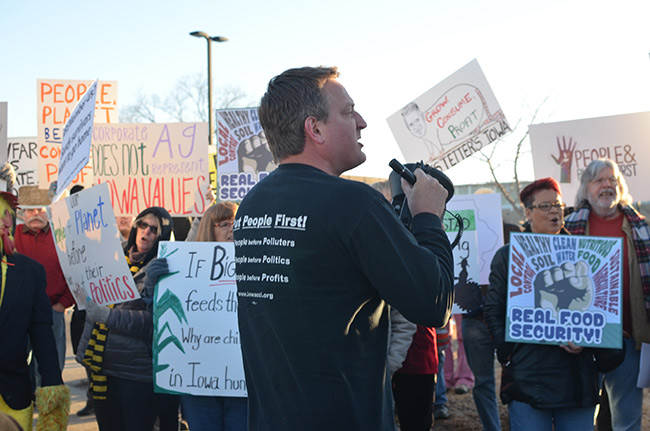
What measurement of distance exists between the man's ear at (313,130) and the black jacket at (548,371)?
2.30 m

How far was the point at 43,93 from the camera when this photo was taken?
7.66 m

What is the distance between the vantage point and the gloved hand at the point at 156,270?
3869 millimetres

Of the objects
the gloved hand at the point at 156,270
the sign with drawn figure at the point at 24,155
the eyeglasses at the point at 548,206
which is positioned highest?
the sign with drawn figure at the point at 24,155

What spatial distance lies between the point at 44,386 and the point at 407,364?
2064mm

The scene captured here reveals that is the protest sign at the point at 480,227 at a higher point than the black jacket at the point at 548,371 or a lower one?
higher

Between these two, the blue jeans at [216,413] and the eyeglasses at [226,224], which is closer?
the blue jeans at [216,413]

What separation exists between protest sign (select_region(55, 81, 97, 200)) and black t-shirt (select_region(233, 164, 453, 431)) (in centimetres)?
276

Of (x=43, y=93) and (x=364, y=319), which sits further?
(x=43, y=93)

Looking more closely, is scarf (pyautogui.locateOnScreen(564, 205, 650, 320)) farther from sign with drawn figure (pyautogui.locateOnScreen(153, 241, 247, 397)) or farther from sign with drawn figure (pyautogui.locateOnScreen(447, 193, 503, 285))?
sign with drawn figure (pyautogui.locateOnScreen(153, 241, 247, 397))

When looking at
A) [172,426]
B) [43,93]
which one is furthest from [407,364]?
[43,93]

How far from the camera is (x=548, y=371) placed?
3.64 meters

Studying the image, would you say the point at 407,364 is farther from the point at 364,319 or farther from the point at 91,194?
the point at 364,319

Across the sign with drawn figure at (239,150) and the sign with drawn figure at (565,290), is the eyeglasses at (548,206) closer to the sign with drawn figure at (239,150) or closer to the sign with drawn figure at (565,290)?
the sign with drawn figure at (565,290)

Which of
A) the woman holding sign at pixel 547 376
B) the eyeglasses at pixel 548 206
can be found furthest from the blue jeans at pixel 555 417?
the eyeglasses at pixel 548 206
